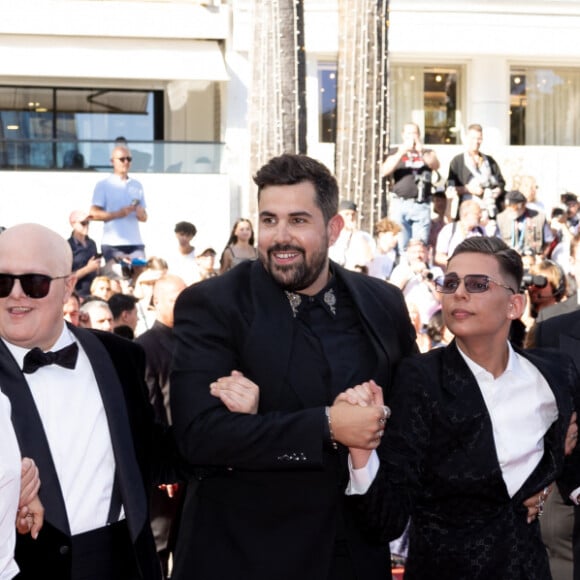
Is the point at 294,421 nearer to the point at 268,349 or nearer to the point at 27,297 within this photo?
the point at 268,349

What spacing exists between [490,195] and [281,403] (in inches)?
414

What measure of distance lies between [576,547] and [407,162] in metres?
9.11

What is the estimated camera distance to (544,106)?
26.4 m

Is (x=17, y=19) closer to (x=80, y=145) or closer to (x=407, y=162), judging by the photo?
(x=80, y=145)

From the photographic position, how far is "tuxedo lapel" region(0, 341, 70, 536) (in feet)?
12.5

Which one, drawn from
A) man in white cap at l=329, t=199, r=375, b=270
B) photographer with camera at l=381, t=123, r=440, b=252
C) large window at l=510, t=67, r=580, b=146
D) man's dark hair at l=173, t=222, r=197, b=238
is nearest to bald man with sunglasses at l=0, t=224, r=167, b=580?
man in white cap at l=329, t=199, r=375, b=270

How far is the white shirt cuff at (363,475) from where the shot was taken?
383 cm

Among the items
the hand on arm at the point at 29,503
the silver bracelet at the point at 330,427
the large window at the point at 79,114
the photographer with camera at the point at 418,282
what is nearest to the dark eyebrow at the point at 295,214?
the silver bracelet at the point at 330,427

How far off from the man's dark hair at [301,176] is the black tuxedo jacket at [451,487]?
0.62m

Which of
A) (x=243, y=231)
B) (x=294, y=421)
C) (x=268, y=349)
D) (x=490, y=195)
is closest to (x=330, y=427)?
(x=294, y=421)

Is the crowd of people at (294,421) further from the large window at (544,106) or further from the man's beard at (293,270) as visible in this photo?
the large window at (544,106)

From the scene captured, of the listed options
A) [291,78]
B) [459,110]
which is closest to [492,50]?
[459,110]

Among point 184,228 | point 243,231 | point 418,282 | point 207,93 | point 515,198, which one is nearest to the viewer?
point 418,282

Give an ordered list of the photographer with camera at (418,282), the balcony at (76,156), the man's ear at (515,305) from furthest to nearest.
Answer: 1. the balcony at (76,156)
2. the photographer with camera at (418,282)
3. the man's ear at (515,305)
